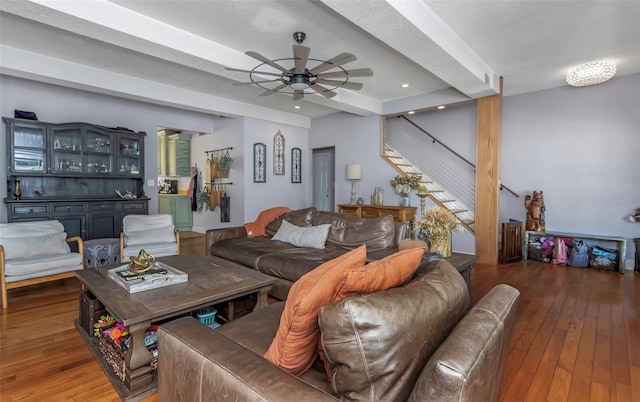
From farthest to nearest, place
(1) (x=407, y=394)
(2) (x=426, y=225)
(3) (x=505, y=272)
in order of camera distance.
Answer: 1. (3) (x=505, y=272)
2. (2) (x=426, y=225)
3. (1) (x=407, y=394)

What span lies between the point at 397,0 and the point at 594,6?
1.89 m

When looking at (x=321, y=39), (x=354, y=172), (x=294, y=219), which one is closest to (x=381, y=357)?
(x=294, y=219)

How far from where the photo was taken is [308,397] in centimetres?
83

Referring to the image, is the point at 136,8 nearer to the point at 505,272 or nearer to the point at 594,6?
the point at 594,6

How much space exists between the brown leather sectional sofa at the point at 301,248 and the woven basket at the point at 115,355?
4.17ft

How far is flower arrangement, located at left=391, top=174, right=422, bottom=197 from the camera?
18.9 ft

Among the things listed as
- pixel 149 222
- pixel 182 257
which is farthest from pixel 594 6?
pixel 149 222

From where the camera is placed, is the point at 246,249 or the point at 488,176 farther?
the point at 488,176

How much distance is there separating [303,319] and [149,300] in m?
1.31

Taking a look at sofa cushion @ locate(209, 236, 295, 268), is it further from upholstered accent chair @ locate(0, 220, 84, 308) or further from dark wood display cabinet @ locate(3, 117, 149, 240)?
dark wood display cabinet @ locate(3, 117, 149, 240)

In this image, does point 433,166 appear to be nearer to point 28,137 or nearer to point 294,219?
point 294,219

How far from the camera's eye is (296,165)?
7.64m

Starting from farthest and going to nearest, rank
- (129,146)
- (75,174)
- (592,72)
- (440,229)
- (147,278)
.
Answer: (129,146)
(75,174)
(592,72)
(440,229)
(147,278)

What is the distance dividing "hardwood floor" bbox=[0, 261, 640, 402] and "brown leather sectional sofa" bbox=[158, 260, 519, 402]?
103 cm
